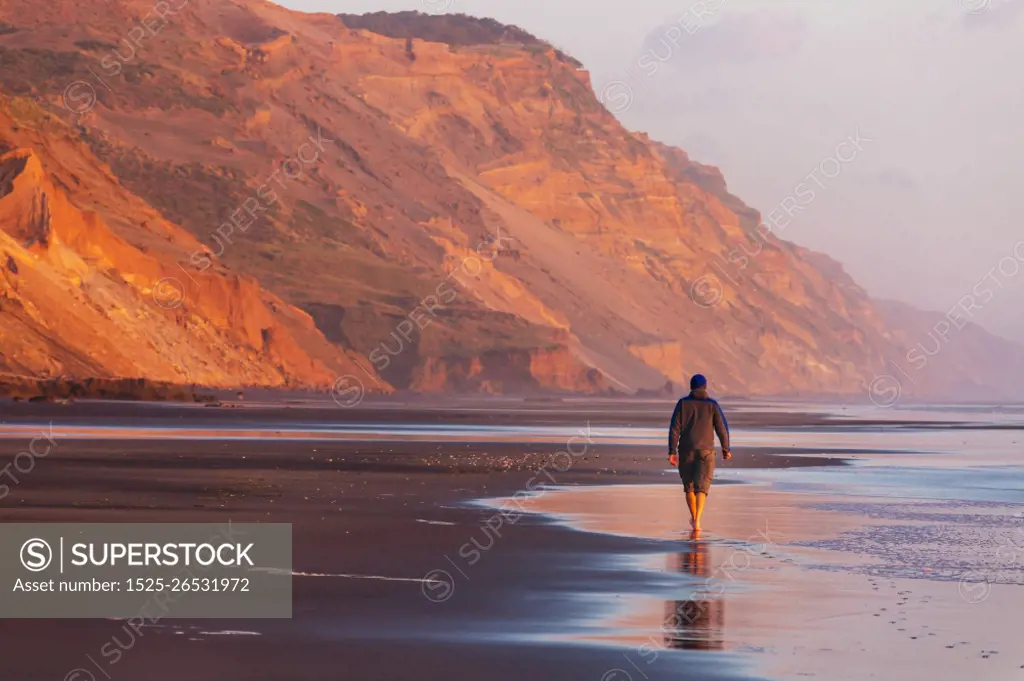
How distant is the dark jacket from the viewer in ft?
66.6

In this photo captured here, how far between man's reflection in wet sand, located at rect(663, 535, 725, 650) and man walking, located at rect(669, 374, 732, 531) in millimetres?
2975

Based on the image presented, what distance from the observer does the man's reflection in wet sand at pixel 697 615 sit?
40.3 ft

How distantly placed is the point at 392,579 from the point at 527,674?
4712mm

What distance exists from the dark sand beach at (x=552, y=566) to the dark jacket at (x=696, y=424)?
106 centimetres

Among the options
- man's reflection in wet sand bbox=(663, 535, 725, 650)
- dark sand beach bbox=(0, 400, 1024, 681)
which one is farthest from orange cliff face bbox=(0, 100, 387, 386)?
man's reflection in wet sand bbox=(663, 535, 725, 650)

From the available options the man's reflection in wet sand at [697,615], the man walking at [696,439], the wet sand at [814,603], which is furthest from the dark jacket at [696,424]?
the man's reflection in wet sand at [697,615]

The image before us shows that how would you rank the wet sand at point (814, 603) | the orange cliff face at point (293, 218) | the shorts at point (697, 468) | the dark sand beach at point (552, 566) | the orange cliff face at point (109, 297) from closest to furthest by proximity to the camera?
the dark sand beach at point (552, 566) < the wet sand at point (814, 603) < the shorts at point (697, 468) < the orange cliff face at point (109, 297) < the orange cliff face at point (293, 218)

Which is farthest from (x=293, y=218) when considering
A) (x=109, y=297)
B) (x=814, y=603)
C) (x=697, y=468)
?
(x=814, y=603)

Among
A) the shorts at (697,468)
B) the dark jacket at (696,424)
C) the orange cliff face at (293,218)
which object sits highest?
the orange cliff face at (293,218)

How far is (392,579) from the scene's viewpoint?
50.8 feet

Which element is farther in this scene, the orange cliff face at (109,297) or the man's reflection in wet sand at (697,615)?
the orange cliff face at (109,297)

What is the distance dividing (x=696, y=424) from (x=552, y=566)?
155 inches

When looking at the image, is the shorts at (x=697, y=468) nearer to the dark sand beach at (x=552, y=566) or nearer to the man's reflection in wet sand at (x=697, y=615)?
the dark sand beach at (x=552, y=566)

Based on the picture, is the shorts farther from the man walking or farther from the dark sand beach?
the dark sand beach
